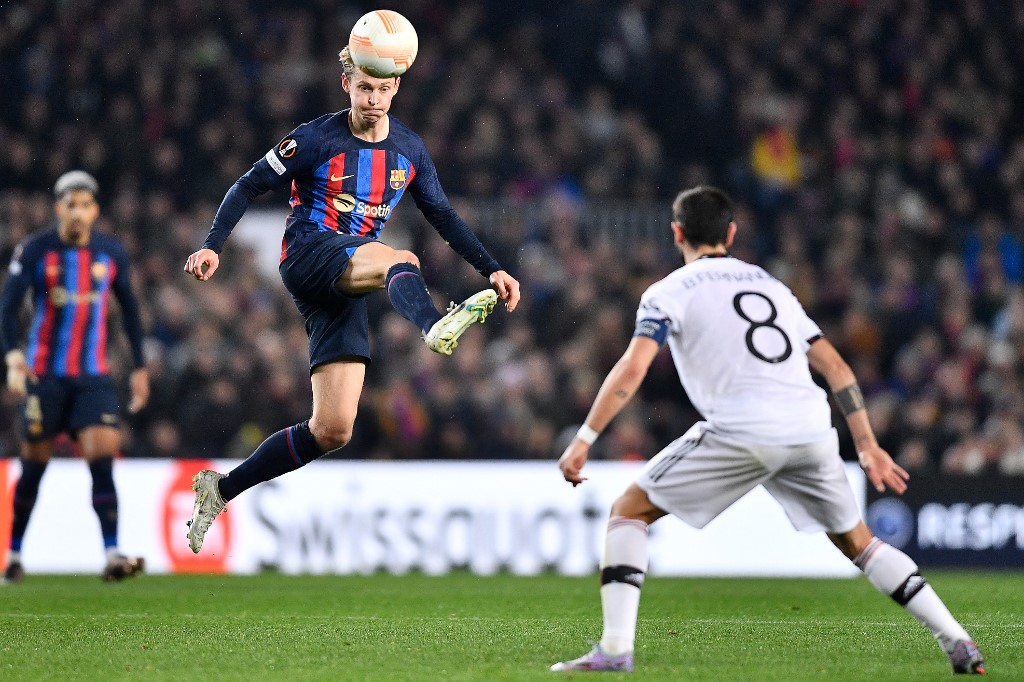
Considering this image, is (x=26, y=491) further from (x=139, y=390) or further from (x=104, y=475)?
(x=139, y=390)

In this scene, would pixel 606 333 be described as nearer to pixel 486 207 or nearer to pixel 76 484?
pixel 486 207

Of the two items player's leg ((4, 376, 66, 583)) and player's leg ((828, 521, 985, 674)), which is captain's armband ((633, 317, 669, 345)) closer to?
player's leg ((828, 521, 985, 674))

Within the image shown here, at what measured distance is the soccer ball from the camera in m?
6.61

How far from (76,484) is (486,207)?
525 centimetres

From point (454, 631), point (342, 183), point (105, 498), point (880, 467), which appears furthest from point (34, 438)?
point (880, 467)

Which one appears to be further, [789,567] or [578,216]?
[578,216]

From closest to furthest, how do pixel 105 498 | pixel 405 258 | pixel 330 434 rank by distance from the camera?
pixel 405 258 → pixel 330 434 → pixel 105 498

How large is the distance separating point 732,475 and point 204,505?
2943mm

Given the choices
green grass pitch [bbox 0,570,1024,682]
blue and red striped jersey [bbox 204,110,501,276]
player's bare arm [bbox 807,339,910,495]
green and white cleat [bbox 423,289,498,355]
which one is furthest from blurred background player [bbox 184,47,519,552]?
player's bare arm [bbox 807,339,910,495]

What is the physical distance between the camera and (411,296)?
20.6 ft

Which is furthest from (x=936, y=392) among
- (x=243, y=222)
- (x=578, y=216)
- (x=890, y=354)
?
(x=243, y=222)

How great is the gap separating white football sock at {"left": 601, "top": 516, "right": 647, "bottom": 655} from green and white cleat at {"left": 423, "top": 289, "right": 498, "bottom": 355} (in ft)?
3.73

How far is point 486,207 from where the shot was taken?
15508 millimetres

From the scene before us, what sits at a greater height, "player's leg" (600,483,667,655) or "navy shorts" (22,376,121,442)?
"navy shorts" (22,376,121,442)
